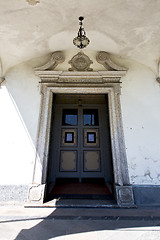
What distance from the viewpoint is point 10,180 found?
2.78 m

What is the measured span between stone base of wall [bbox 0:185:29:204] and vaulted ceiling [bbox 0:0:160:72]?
9.89 feet

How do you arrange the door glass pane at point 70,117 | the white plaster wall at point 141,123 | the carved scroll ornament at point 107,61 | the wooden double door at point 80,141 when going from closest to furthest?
the white plaster wall at point 141,123 < the carved scroll ornament at point 107,61 < the wooden double door at point 80,141 < the door glass pane at point 70,117

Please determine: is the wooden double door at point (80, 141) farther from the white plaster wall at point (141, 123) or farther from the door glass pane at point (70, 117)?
the white plaster wall at point (141, 123)

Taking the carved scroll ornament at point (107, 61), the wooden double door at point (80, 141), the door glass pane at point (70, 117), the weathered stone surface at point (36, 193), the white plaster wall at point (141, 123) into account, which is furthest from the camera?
the door glass pane at point (70, 117)

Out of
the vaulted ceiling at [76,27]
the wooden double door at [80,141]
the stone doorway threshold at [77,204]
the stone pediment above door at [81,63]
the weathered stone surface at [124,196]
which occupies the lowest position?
the stone doorway threshold at [77,204]

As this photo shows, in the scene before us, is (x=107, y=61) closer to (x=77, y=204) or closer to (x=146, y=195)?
(x=146, y=195)

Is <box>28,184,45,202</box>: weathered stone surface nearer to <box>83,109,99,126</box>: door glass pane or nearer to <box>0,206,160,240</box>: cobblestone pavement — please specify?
<box>0,206,160,240</box>: cobblestone pavement

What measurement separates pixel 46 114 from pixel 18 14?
2.13 meters

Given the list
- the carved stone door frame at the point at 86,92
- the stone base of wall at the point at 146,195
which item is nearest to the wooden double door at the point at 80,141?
the carved stone door frame at the point at 86,92

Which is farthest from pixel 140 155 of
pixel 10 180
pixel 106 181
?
pixel 10 180

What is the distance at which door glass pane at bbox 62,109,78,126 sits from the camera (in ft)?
16.5

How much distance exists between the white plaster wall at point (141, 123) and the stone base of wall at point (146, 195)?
0.10 meters

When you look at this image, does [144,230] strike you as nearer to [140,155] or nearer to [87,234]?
[87,234]

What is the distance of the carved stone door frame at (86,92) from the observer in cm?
267
